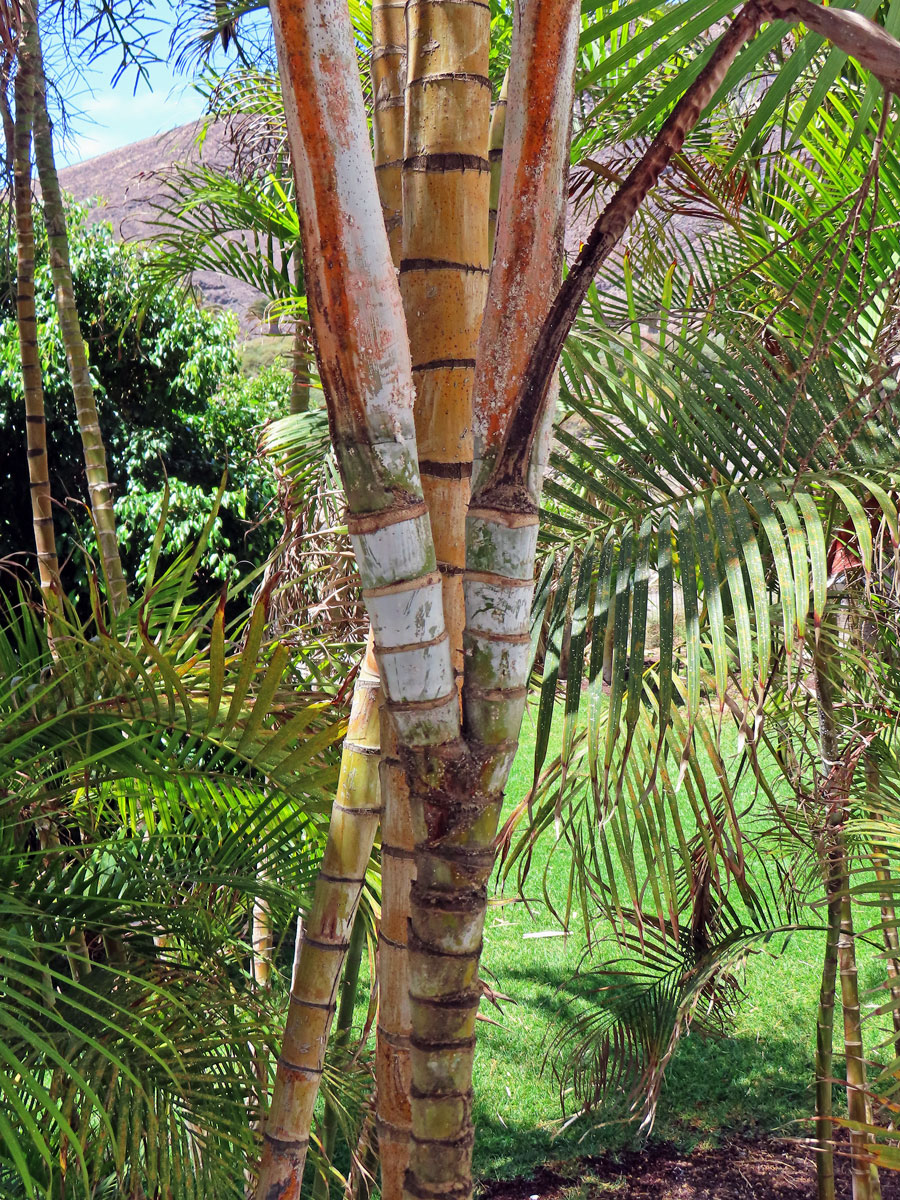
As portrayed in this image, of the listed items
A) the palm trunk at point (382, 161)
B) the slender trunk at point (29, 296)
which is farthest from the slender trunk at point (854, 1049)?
the slender trunk at point (29, 296)

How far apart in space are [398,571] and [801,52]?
61 cm

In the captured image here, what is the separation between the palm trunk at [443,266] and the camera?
84 cm

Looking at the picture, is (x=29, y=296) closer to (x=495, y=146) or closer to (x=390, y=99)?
(x=390, y=99)

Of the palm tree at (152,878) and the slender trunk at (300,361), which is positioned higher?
the slender trunk at (300,361)

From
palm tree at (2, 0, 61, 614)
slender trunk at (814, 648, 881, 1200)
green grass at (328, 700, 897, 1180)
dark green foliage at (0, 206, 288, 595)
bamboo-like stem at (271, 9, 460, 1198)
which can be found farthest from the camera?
dark green foliage at (0, 206, 288, 595)

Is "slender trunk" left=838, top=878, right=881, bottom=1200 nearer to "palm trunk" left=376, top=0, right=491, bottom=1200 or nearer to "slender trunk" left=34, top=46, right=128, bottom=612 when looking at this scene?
"palm trunk" left=376, top=0, right=491, bottom=1200

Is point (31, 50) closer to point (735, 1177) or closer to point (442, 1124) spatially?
point (442, 1124)

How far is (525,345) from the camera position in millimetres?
684

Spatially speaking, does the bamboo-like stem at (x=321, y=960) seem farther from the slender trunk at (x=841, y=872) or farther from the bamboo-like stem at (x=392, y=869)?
the slender trunk at (x=841, y=872)

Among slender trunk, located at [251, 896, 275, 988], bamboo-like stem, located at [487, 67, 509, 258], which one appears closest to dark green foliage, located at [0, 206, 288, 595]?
slender trunk, located at [251, 896, 275, 988]

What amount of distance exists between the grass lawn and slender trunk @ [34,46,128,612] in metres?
1.54

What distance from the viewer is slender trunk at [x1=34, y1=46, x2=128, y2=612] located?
2.05 metres

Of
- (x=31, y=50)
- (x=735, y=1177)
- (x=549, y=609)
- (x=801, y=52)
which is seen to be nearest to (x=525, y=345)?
(x=801, y=52)

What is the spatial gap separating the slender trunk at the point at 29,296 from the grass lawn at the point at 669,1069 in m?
1.63
